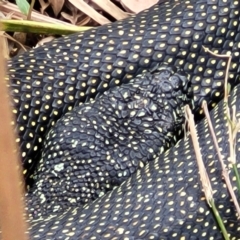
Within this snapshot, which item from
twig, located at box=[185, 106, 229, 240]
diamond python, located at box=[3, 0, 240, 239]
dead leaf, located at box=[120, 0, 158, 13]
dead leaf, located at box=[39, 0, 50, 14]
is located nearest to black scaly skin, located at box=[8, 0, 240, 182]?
diamond python, located at box=[3, 0, 240, 239]

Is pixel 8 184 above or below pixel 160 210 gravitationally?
above

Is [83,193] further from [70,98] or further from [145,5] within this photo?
[145,5]

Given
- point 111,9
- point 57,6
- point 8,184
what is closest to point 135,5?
point 111,9

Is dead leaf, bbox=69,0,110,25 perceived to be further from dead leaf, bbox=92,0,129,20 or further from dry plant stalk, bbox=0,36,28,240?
dry plant stalk, bbox=0,36,28,240

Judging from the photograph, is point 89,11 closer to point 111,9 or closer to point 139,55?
point 111,9

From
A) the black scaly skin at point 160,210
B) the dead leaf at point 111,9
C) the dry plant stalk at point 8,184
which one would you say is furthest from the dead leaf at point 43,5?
the dry plant stalk at point 8,184
